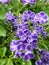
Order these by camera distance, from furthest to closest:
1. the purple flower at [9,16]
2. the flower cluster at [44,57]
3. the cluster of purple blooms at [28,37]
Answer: the purple flower at [9,16] → the flower cluster at [44,57] → the cluster of purple blooms at [28,37]

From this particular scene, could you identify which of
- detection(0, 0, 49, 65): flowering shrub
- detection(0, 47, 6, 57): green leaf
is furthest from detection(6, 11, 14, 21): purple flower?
detection(0, 47, 6, 57): green leaf

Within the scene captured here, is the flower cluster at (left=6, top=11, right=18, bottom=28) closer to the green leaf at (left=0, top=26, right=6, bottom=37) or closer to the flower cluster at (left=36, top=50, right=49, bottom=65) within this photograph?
the green leaf at (left=0, top=26, right=6, bottom=37)

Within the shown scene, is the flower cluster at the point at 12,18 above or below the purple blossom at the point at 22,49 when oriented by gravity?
above

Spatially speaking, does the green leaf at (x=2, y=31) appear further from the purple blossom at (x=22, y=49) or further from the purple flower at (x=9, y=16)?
the purple blossom at (x=22, y=49)

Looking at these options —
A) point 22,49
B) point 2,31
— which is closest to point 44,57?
point 22,49

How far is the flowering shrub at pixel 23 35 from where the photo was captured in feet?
4.34

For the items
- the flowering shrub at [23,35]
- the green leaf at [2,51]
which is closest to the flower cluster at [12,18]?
the flowering shrub at [23,35]

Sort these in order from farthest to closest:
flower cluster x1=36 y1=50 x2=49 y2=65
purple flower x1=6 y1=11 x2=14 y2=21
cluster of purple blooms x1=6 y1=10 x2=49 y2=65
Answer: purple flower x1=6 y1=11 x2=14 y2=21 → flower cluster x1=36 y1=50 x2=49 y2=65 → cluster of purple blooms x1=6 y1=10 x2=49 y2=65

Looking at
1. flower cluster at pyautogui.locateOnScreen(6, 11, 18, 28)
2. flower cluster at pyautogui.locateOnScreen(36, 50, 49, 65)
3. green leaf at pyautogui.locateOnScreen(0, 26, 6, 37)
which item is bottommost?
flower cluster at pyautogui.locateOnScreen(36, 50, 49, 65)

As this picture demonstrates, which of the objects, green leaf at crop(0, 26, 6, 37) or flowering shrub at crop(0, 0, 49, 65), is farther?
green leaf at crop(0, 26, 6, 37)

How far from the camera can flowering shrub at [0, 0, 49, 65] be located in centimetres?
132

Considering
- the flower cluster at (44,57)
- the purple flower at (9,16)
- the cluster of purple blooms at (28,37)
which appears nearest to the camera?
the cluster of purple blooms at (28,37)

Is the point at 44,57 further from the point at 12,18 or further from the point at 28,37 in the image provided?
the point at 12,18

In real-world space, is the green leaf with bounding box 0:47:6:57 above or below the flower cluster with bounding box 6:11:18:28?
below
